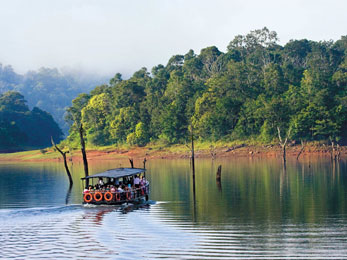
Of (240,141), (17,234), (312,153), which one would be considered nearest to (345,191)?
(17,234)

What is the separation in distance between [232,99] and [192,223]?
278ft

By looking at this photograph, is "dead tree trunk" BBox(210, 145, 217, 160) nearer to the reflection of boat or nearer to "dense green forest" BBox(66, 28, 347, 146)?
"dense green forest" BBox(66, 28, 347, 146)

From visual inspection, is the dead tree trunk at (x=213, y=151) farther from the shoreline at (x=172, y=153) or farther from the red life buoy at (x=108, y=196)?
the red life buoy at (x=108, y=196)

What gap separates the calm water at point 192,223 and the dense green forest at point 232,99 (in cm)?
4657

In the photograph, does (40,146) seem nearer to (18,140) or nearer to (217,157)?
(18,140)

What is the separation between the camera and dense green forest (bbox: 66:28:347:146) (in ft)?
349

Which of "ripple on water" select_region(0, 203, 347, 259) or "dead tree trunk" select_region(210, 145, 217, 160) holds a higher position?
"dead tree trunk" select_region(210, 145, 217, 160)

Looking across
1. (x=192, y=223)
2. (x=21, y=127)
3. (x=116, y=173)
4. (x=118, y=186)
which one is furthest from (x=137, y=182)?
(x=21, y=127)

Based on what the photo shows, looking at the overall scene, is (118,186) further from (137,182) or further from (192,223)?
(192,223)

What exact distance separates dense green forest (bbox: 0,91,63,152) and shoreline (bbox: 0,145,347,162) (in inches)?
480

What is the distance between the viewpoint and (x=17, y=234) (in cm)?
3353

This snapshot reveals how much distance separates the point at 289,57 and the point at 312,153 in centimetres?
5342

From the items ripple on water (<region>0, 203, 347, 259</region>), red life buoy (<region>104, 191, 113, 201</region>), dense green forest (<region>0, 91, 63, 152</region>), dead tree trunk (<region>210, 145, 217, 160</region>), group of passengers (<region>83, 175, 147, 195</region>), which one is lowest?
ripple on water (<region>0, 203, 347, 259</region>)

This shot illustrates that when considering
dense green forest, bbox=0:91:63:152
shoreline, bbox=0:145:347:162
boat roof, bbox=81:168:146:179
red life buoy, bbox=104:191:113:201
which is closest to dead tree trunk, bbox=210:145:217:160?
shoreline, bbox=0:145:347:162
